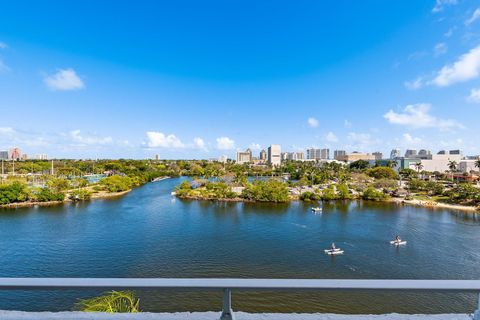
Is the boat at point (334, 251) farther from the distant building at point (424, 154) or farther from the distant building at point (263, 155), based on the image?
the distant building at point (263, 155)

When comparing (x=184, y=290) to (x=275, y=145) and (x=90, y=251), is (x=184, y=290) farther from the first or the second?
(x=275, y=145)

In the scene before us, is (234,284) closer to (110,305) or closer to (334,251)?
(110,305)

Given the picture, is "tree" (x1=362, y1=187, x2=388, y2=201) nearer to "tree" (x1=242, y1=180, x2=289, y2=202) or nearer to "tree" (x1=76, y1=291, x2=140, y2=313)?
"tree" (x1=242, y1=180, x2=289, y2=202)

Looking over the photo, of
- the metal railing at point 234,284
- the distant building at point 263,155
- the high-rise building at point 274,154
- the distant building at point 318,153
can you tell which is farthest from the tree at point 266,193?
the distant building at point 318,153

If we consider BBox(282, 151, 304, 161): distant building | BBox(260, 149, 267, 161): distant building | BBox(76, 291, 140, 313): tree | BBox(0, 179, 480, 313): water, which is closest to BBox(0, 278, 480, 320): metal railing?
BBox(76, 291, 140, 313): tree

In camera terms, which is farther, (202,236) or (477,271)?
(202,236)

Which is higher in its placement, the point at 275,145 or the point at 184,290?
the point at 275,145

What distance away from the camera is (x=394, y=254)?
947 cm

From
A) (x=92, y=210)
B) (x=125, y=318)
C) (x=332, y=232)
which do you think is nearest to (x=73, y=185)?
(x=92, y=210)

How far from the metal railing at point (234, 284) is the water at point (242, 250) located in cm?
375

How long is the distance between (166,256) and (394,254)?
321 inches

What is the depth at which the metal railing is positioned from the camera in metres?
0.71

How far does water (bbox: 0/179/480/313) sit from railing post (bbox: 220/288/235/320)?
3.65 metres

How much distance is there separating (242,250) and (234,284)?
30.9ft
